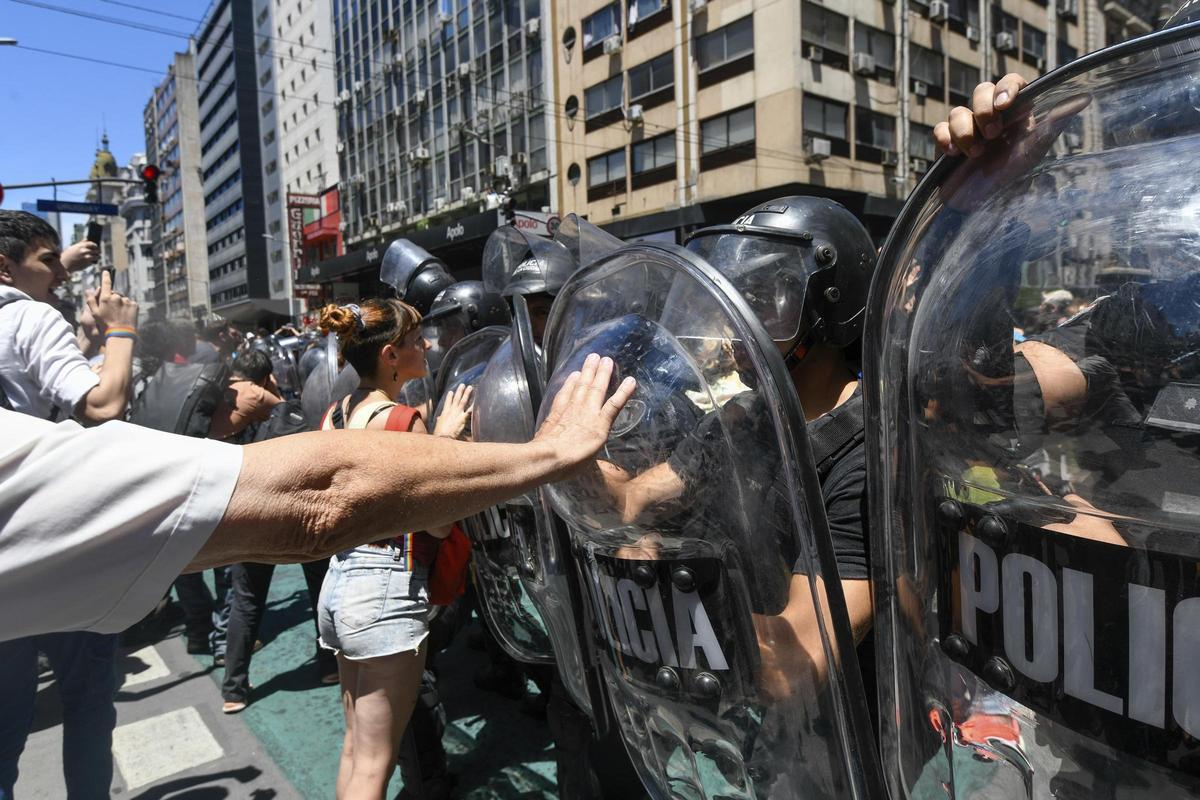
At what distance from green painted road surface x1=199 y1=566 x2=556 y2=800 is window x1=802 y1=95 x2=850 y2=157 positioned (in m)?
18.3

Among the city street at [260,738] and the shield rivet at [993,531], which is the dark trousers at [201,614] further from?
the shield rivet at [993,531]

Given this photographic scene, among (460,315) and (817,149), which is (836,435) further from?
(817,149)

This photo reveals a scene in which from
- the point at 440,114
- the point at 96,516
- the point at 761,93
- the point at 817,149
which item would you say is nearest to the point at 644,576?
the point at 96,516

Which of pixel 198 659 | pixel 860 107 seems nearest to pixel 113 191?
pixel 860 107

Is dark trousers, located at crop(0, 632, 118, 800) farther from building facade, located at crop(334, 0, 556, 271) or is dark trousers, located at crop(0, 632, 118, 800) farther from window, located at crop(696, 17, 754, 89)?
building facade, located at crop(334, 0, 556, 271)

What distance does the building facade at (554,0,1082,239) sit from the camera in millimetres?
19266

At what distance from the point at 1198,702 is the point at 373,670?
2.23 m

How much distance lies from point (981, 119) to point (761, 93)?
20.5 m

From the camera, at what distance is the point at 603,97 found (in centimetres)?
2388

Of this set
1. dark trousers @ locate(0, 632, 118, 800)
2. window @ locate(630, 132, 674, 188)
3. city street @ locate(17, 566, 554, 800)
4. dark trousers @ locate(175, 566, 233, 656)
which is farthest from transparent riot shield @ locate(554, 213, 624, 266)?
window @ locate(630, 132, 674, 188)

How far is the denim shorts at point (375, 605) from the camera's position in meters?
2.39

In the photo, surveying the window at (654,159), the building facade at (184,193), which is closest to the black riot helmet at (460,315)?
the window at (654,159)

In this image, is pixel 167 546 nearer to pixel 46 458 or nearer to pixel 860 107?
pixel 46 458

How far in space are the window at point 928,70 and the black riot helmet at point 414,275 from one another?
812 inches
